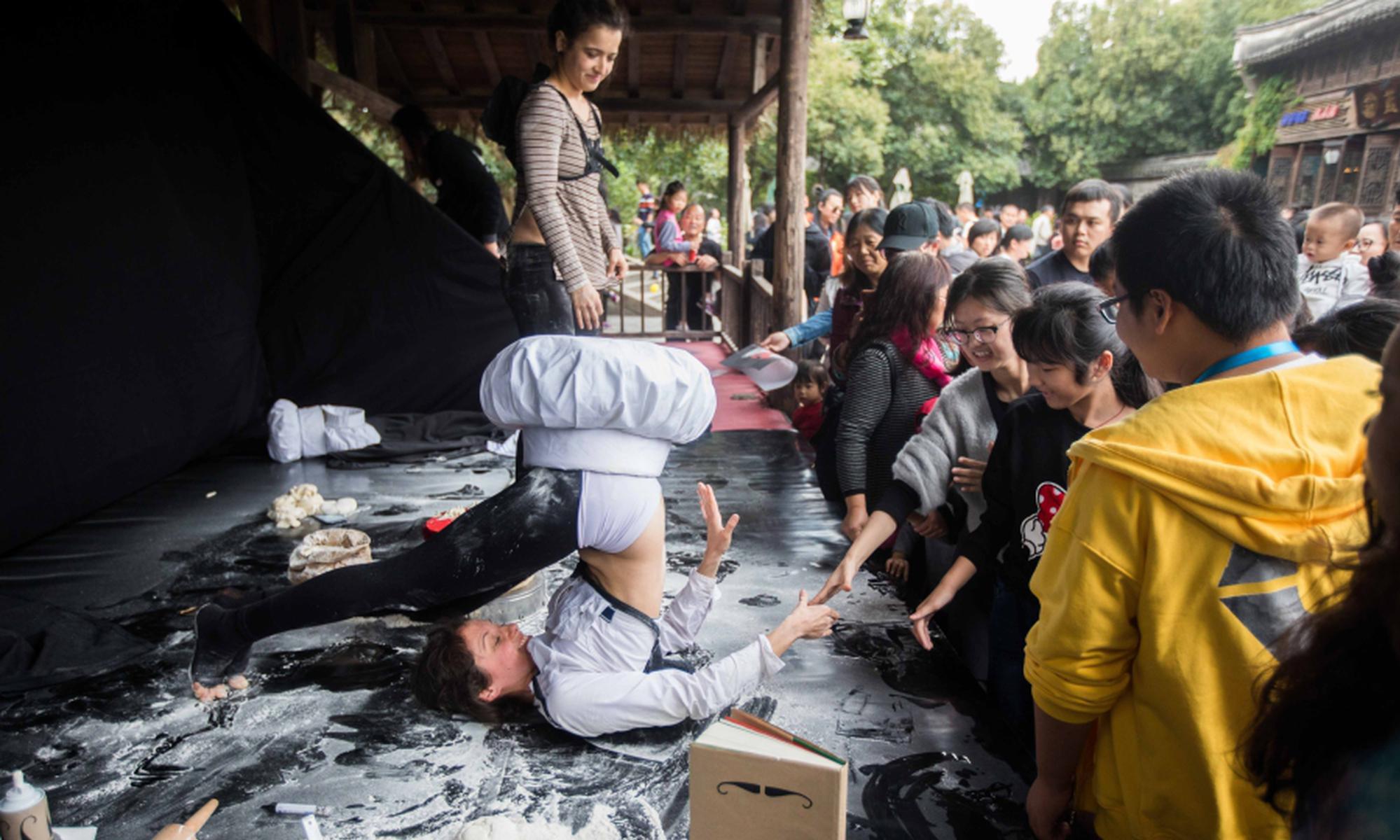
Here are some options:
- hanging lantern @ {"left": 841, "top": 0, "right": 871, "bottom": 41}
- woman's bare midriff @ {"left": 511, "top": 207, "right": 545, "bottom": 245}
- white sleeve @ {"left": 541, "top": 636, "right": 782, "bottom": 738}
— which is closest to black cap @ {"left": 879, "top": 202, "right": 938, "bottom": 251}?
woman's bare midriff @ {"left": 511, "top": 207, "right": 545, "bottom": 245}

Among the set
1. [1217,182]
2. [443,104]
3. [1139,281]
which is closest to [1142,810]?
[1139,281]

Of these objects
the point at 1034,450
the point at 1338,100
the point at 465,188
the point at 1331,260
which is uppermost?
the point at 1338,100

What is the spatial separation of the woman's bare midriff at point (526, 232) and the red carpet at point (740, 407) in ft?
4.71

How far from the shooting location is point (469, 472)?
4.59m

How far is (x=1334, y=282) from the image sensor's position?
14.9 feet

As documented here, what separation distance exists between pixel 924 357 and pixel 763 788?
2.04m

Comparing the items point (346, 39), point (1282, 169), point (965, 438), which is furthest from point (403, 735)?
point (1282, 169)

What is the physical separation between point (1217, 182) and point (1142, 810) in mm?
891

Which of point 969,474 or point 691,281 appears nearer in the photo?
point 969,474

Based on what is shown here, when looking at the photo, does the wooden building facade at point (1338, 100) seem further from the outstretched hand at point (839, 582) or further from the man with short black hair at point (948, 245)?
the outstretched hand at point (839, 582)

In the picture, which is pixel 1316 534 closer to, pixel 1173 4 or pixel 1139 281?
pixel 1139 281

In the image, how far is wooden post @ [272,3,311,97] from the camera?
18.3ft

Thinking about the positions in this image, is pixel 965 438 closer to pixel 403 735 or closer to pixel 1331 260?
pixel 403 735

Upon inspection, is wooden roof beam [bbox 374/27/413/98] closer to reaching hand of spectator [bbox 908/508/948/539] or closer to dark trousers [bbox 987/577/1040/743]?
reaching hand of spectator [bbox 908/508/948/539]
